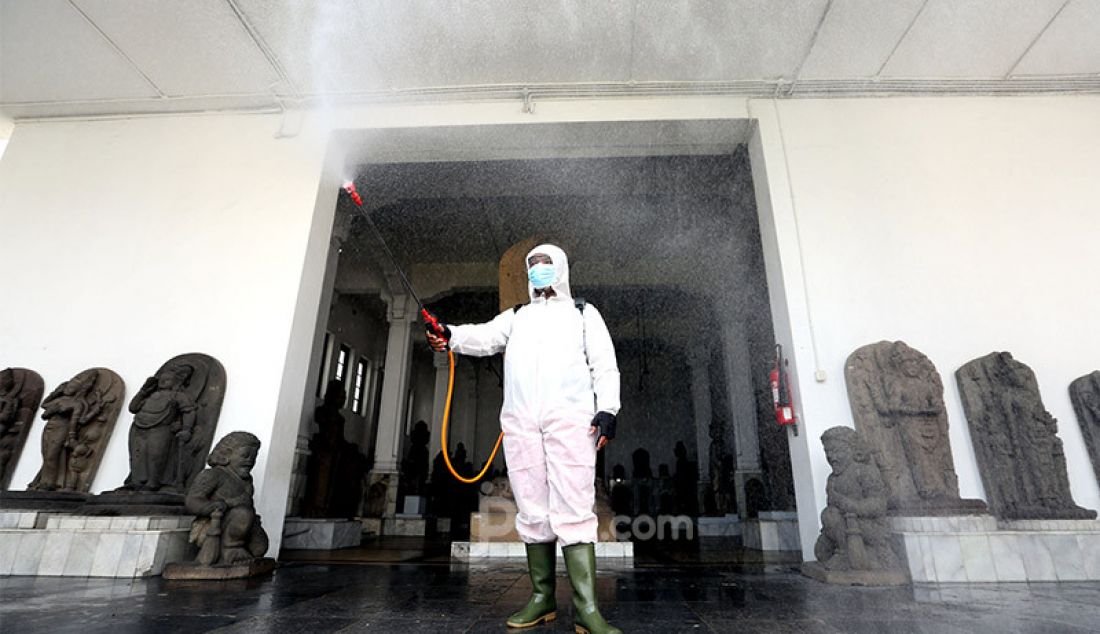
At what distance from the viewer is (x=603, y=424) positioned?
1.90m

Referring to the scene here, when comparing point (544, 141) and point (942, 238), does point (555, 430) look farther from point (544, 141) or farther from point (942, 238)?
point (942, 238)

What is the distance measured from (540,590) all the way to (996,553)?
9.22 feet

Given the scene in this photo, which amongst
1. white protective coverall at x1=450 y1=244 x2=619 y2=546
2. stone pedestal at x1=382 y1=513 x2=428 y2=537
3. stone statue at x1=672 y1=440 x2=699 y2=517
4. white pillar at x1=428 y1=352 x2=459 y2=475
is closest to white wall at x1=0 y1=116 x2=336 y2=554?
white protective coverall at x1=450 y1=244 x2=619 y2=546

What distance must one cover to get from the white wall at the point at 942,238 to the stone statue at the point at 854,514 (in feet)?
1.76

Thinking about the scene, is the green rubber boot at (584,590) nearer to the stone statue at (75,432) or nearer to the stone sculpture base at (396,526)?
the stone statue at (75,432)

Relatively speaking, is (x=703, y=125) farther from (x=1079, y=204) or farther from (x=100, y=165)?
(x=100, y=165)

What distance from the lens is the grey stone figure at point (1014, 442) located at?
11.5ft

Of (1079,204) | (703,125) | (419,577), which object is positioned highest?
(703,125)

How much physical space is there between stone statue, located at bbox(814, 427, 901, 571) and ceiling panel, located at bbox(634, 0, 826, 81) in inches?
127

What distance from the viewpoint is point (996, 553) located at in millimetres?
2969

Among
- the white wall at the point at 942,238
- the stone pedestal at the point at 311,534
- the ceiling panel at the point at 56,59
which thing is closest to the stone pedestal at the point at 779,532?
the white wall at the point at 942,238

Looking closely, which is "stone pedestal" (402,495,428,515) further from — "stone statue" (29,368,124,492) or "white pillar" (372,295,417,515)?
"stone statue" (29,368,124,492)

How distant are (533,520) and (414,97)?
14.3 ft

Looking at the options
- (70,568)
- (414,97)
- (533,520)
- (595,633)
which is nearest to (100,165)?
(414,97)
